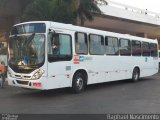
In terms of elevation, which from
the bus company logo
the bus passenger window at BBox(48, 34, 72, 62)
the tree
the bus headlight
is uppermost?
the tree

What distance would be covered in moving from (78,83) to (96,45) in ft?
7.74

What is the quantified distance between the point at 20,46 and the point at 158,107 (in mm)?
5945

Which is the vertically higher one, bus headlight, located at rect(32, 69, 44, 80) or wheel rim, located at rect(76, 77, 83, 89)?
bus headlight, located at rect(32, 69, 44, 80)

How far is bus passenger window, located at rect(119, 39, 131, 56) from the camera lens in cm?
1833

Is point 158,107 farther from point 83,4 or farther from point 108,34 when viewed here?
point 83,4

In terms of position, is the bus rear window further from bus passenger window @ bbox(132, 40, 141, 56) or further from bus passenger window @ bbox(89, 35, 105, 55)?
bus passenger window @ bbox(132, 40, 141, 56)

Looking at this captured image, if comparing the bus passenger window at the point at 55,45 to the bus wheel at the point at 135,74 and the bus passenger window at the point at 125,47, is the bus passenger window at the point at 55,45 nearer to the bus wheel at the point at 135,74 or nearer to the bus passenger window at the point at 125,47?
the bus passenger window at the point at 125,47

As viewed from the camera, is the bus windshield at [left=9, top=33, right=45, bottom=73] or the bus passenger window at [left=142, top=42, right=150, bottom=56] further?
the bus passenger window at [left=142, top=42, right=150, bottom=56]

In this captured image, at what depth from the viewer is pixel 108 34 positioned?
1695cm

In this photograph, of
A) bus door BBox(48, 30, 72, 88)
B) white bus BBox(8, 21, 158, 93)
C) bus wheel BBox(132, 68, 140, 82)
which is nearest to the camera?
white bus BBox(8, 21, 158, 93)

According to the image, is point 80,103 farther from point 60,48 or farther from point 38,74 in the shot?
point 60,48

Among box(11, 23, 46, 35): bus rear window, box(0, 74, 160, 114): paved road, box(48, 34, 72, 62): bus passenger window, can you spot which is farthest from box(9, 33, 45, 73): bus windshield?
box(0, 74, 160, 114): paved road

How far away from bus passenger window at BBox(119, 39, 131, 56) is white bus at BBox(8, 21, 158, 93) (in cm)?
98

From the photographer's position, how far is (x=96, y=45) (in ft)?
51.9
